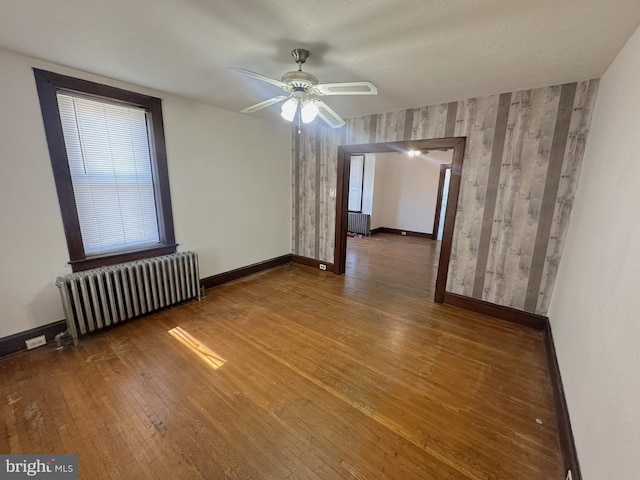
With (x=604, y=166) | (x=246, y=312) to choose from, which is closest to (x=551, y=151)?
(x=604, y=166)

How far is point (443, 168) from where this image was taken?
693 centimetres

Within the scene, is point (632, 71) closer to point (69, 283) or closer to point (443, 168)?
point (69, 283)

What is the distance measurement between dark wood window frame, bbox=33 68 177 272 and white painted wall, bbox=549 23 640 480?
147 inches

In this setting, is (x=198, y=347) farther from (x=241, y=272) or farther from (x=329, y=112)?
(x=329, y=112)

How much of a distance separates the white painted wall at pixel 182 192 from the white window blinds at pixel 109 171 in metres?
0.20

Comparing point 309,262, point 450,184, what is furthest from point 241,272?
point 450,184

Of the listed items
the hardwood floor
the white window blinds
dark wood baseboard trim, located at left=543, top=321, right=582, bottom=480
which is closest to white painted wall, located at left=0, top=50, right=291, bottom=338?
the white window blinds

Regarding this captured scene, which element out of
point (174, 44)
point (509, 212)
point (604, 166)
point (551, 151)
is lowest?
point (509, 212)

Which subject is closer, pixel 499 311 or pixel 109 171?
pixel 109 171

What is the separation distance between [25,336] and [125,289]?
2.57 feet

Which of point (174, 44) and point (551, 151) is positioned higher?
point (174, 44)

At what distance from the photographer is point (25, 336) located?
226cm

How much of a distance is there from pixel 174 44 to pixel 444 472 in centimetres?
318

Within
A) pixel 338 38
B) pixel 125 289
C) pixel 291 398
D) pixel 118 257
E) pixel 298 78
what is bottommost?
pixel 291 398
